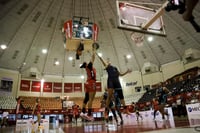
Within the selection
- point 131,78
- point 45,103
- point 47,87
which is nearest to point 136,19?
point 131,78

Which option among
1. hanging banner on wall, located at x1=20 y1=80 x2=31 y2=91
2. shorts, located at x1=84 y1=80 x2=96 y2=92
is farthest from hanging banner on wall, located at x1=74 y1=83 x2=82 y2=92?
shorts, located at x1=84 y1=80 x2=96 y2=92

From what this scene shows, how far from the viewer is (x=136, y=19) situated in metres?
8.24

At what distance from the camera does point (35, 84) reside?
2586 centimetres

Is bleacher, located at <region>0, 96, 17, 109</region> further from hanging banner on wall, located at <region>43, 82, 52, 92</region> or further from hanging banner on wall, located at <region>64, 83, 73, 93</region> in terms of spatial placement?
hanging banner on wall, located at <region>64, 83, 73, 93</region>

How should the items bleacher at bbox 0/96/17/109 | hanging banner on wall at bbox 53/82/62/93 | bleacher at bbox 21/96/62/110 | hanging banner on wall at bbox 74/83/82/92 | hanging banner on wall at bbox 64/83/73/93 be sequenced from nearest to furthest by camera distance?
bleacher at bbox 0/96/17/109
bleacher at bbox 21/96/62/110
hanging banner on wall at bbox 53/82/62/93
hanging banner on wall at bbox 64/83/73/93
hanging banner on wall at bbox 74/83/82/92

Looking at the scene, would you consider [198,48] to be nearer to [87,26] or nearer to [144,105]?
[144,105]

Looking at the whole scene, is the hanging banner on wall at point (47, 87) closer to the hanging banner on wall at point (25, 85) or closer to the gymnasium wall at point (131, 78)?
the gymnasium wall at point (131, 78)

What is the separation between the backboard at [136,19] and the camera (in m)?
7.82

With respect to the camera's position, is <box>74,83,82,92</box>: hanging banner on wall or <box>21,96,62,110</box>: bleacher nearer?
<box>21,96,62,110</box>: bleacher

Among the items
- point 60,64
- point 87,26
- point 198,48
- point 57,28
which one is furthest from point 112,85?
point 60,64

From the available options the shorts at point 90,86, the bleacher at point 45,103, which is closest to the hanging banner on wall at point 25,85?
the bleacher at point 45,103

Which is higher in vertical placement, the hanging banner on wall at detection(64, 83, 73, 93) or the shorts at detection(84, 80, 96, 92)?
the hanging banner on wall at detection(64, 83, 73, 93)

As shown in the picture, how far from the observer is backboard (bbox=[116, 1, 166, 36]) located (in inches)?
308

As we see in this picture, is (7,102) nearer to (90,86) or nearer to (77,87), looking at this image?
(77,87)
